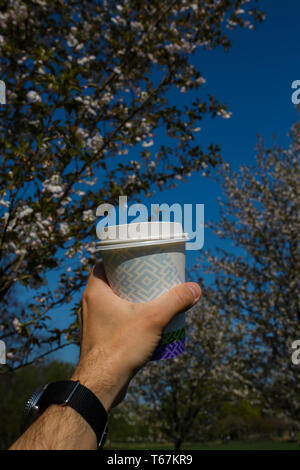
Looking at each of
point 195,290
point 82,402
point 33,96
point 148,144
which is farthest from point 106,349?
point 148,144

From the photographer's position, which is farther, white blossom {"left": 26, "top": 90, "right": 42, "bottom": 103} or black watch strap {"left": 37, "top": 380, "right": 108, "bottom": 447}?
white blossom {"left": 26, "top": 90, "right": 42, "bottom": 103}

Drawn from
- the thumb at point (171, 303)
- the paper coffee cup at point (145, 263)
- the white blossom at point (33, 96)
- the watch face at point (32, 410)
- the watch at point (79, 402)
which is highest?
the white blossom at point (33, 96)

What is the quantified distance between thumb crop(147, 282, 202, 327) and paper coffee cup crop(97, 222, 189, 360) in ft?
0.35

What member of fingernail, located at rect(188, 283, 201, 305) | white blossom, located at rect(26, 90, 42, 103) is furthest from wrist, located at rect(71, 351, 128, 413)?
white blossom, located at rect(26, 90, 42, 103)

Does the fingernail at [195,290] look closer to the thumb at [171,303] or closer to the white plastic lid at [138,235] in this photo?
the thumb at [171,303]

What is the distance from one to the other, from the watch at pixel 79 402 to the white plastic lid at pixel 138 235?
0.70 metres

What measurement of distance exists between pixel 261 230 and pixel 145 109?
20.9 feet

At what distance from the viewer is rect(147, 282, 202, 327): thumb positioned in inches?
72.7

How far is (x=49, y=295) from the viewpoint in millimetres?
4863

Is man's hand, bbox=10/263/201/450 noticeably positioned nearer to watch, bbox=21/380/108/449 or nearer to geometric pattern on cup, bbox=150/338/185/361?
watch, bbox=21/380/108/449

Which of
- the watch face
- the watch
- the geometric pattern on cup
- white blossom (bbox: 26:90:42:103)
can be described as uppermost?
white blossom (bbox: 26:90:42:103)

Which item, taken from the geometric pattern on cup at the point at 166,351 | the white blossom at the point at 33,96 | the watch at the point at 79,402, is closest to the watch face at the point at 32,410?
the watch at the point at 79,402

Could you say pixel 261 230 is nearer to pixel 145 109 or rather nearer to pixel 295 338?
pixel 295 338

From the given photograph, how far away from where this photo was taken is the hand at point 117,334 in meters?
1.68
